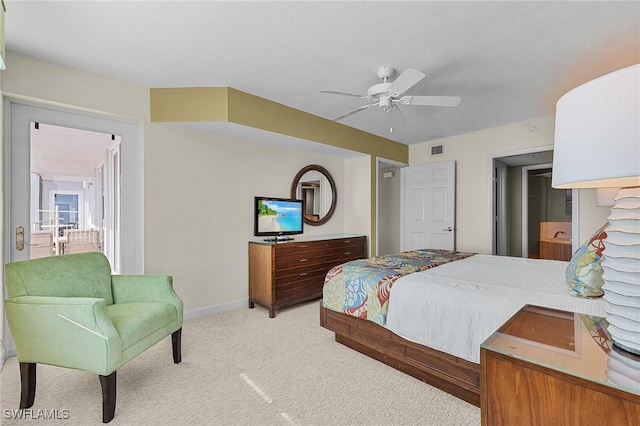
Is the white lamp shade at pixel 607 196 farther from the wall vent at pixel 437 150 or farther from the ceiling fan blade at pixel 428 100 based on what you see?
the wall vent at pixel 437 150

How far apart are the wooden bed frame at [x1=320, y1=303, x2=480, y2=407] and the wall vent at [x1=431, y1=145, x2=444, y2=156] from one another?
360 cm

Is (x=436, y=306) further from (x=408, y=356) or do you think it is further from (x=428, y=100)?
(x=428, y=100)

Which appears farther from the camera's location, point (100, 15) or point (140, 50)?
point (140, 50)

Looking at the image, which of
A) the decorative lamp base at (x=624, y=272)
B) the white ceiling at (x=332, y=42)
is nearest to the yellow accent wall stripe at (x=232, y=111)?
the white ceiling at (x=332, y=42)

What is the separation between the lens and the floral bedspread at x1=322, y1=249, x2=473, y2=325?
223 centimetres

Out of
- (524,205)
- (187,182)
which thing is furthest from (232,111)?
(524,205)

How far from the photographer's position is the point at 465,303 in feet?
5.94

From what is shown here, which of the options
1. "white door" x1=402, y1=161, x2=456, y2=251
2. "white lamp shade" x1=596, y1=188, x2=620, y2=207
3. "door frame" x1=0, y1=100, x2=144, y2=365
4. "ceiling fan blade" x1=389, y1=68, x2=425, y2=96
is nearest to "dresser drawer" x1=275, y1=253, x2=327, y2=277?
"door frame" x1=0, y1=100, x2=144, y2=365

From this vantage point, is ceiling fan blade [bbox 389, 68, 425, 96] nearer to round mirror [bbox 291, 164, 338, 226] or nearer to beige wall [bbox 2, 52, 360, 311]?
beige wall [bbox 2, 52, 360, 311]

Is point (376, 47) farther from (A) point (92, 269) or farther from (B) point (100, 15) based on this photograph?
(A) point (92, 269)

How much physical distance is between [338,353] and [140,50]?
293 centimetres

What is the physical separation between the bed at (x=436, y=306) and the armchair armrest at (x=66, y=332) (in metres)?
1.59

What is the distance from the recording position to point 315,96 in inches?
130

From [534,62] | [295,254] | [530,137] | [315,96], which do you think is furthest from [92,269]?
[530,137]
